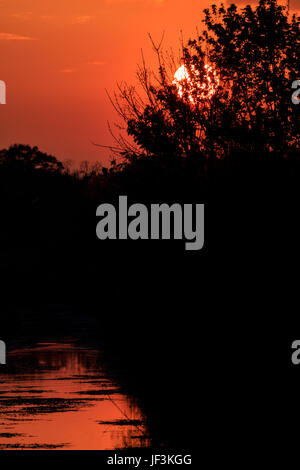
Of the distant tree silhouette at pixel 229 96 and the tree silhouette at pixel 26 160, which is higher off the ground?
the tree silhouette at pixel 26 160

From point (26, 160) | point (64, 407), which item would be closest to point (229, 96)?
point (64, 407)

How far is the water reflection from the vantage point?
42.0 feet

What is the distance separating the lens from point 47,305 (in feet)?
125

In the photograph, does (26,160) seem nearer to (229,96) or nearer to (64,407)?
(229,96)

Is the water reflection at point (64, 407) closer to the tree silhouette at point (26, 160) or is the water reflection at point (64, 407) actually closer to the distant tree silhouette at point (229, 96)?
the distant tree silhouette at point (229, 96)

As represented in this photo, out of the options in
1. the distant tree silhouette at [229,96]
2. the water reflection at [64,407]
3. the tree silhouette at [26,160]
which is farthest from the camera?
the tree silhouette at [26,160]

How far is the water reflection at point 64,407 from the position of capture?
12812 millimetres

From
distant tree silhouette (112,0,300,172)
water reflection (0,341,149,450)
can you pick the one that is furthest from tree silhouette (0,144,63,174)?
water reflection (0,341,149,450)

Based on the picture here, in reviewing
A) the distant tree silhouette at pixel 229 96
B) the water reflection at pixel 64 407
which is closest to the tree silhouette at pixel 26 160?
the distant tree silhouette at pixel 229 96

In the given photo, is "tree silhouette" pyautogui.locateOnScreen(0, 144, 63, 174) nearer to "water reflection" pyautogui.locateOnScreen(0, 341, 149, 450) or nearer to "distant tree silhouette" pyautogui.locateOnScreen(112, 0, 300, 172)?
"distant tree silhouette" pyautogui.locateOnScreen(112, 0, 300, 172)

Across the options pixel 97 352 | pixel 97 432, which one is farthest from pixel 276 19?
pixel 97 432
